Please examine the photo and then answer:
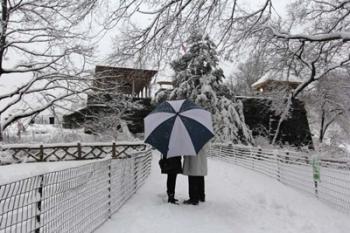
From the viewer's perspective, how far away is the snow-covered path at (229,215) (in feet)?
20.0

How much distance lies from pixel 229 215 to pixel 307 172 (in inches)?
165

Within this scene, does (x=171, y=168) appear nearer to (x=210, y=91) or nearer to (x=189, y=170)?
(x=189, y=170)

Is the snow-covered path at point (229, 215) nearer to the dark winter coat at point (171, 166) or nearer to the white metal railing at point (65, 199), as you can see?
the white metal railing at point (65, 199)

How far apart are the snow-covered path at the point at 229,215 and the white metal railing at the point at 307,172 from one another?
328 mm

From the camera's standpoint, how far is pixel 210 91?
33.5m

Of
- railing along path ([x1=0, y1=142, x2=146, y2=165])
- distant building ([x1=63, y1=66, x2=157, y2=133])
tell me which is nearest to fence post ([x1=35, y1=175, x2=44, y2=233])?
distant building ([x1=63, y1=66, x2=157, y2=133])

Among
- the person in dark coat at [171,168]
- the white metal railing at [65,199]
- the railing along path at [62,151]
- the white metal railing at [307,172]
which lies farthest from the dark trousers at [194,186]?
the railing along path at [62,151]

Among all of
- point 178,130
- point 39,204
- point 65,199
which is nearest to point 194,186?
point 178,130

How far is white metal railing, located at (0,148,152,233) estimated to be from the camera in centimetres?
341

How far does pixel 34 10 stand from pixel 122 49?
14553 mm

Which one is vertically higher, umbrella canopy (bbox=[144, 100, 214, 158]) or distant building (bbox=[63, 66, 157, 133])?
distant building (bbox=[63, 66, 157, 133])

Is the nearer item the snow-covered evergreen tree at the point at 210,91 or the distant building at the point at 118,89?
the distant building at the point at 118,89

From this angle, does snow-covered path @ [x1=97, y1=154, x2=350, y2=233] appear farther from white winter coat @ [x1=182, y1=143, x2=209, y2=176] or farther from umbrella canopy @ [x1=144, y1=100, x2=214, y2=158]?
umbrella canopy @ [x1=144, y1=100, x2=214, y2=158]

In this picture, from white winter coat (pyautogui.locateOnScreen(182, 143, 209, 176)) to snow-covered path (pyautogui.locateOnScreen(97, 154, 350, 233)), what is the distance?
63 cm
